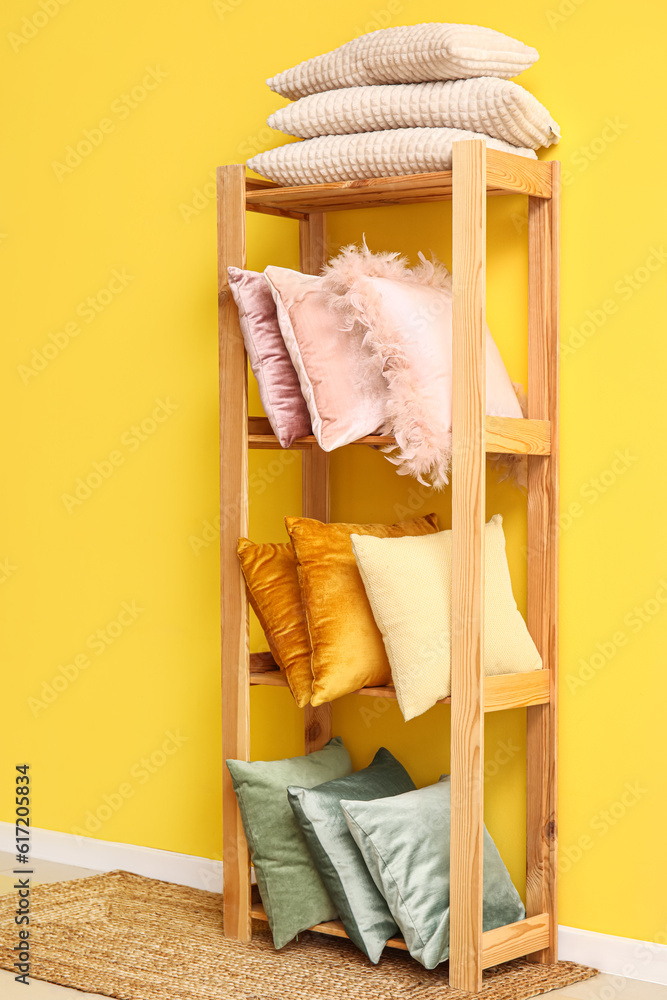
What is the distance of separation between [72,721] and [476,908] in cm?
143

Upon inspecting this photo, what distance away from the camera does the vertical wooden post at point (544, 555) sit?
2.37 meters

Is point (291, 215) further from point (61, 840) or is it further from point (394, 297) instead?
point (61, 840)

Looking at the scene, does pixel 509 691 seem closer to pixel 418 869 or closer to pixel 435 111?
pixel 418 869

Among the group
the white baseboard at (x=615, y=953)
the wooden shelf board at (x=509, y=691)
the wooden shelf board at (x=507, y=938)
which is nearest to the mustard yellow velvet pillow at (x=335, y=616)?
the wooden shelf board at (x=509, y=691)

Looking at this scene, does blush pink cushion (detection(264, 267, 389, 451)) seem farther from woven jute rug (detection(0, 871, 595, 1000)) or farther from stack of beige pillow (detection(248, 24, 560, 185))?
woven jute rug (detection(0, 871, 595, 1000))

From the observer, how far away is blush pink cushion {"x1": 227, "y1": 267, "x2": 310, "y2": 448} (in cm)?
233

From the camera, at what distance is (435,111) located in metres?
2.22

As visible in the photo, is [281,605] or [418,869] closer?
[418,869]

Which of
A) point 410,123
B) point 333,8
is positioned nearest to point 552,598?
point 410,123

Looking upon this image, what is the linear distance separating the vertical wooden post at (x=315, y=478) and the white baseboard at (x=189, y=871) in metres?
0.45

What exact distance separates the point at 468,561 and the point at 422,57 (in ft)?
3.09

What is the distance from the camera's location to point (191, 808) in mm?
2963

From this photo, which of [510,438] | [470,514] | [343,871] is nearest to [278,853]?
[343,871]

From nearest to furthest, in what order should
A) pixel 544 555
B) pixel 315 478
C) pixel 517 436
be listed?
pixel 517 436, pixel 544 555, pixel 315 478
